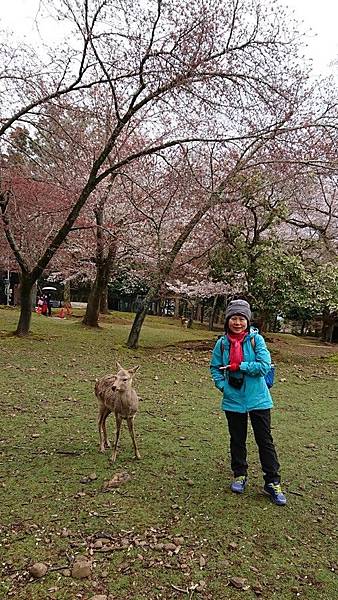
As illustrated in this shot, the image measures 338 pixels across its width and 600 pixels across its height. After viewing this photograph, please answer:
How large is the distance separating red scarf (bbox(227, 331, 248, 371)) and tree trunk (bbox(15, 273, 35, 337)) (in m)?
8.41

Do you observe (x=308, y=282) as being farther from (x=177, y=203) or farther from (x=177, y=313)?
(x=177, y=313)

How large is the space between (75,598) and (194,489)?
1406 mm

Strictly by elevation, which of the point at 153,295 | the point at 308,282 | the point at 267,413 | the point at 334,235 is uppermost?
the point at 334,235

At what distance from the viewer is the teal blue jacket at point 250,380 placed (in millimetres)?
3449

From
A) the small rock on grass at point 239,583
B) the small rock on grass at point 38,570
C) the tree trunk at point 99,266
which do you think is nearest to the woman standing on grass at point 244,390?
the small rock on grass at point 239,583

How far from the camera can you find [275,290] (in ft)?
38.7

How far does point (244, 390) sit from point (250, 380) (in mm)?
86

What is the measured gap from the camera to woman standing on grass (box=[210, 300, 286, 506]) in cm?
345

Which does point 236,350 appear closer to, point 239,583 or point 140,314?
point 239,583

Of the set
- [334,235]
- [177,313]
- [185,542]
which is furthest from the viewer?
[177,313]

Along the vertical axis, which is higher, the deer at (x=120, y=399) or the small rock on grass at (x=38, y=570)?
the deer at (x=120, y=399)

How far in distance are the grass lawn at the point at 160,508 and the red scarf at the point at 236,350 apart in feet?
3.11

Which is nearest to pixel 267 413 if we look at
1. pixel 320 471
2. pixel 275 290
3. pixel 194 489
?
pixel 194 489

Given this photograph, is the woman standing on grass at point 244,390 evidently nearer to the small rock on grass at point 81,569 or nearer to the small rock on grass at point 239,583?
the small rock on grass at point 239,583
